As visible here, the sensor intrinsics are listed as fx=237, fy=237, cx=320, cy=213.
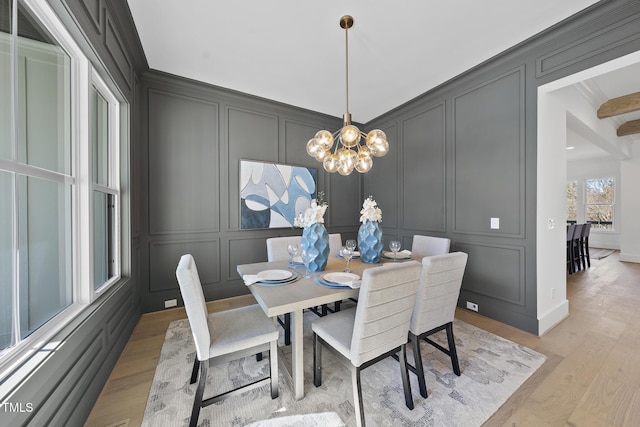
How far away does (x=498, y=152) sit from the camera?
2559 millimetres

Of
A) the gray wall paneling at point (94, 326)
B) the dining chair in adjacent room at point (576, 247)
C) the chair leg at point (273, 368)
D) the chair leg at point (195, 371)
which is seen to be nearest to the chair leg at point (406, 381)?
the chair leg at point (273, 368)

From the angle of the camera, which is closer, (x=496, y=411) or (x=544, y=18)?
(x=496, y=411)

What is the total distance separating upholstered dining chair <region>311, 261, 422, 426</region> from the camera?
3.99ft

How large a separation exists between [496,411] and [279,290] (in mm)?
1507

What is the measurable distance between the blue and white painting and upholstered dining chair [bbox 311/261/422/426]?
2.18 meters

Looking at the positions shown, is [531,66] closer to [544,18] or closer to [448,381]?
[544,18]

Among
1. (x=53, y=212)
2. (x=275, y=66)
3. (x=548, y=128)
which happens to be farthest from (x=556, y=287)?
(x=53, y=212)

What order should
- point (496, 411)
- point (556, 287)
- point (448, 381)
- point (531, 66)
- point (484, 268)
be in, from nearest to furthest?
1. point (496, 411)
2. point (448, 381)
3. point (531, 66)
4. point (556, 287)
5. point (484, 268)

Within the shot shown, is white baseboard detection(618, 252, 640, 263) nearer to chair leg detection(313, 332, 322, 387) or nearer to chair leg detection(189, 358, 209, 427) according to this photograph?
chair leg detection(313, 332, 322, 387)

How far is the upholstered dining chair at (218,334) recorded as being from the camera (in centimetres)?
126

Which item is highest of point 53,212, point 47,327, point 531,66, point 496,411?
point 531,66

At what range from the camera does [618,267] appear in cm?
495

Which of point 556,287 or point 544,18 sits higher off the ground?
point 544,18

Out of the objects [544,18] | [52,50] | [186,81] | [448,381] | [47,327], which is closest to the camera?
[47,327]
